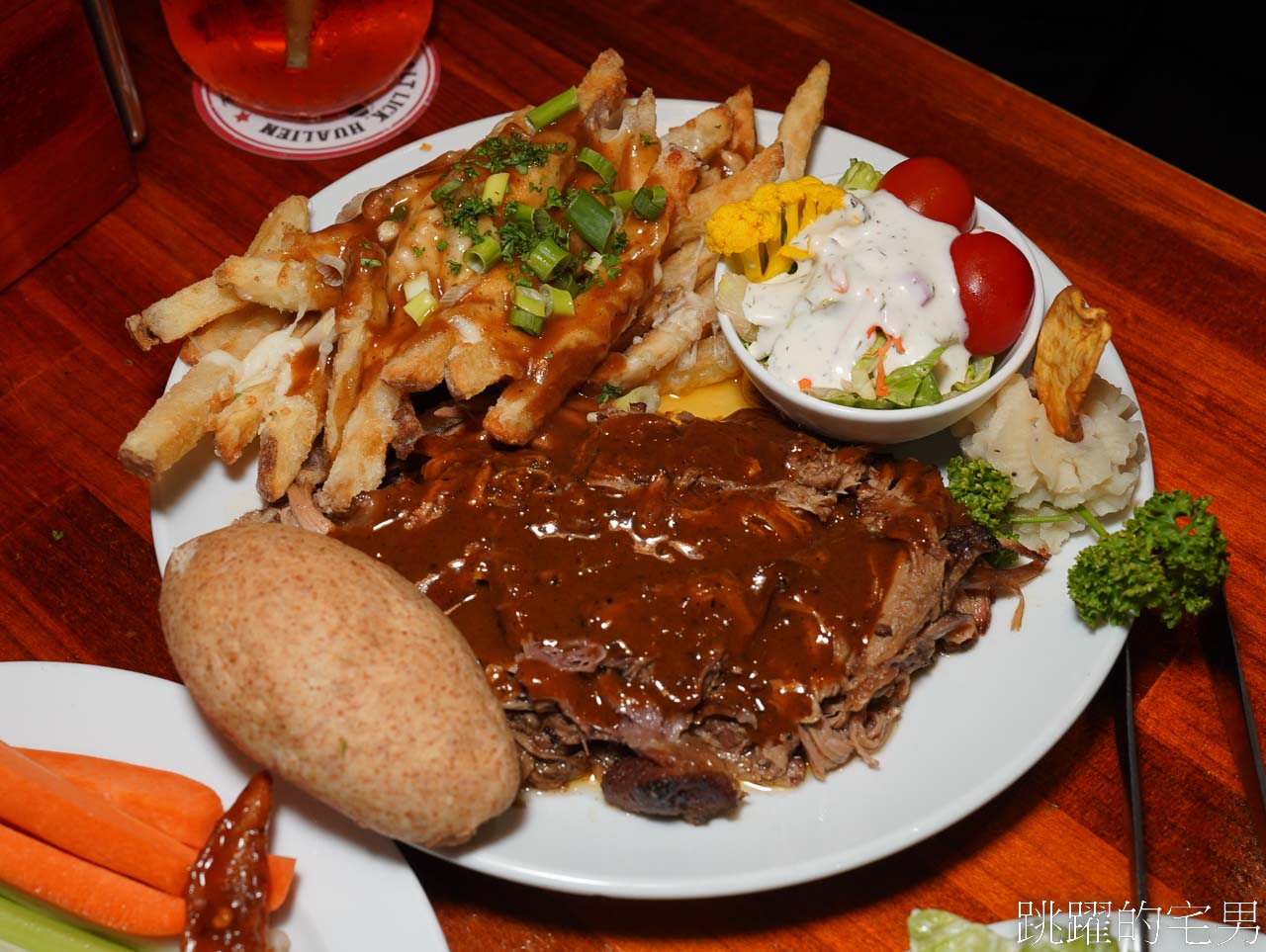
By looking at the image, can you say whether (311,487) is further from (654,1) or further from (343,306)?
(654,1)

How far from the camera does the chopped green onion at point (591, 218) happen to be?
354 centimetres

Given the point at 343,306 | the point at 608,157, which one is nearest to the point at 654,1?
the point at 608,157

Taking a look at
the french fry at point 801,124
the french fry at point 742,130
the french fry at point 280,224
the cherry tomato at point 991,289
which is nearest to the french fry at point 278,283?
the french fry at point 280,224

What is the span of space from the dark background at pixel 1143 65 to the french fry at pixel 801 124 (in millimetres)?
3076

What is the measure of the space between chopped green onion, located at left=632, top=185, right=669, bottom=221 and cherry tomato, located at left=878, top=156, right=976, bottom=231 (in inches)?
29.4

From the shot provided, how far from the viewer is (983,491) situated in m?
3.26

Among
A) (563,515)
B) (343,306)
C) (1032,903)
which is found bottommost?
(1032,903)

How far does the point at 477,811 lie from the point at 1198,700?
2159mm

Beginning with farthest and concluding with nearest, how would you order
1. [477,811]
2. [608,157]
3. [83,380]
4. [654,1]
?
[654,1], [83,380], [608,157], [477,811]

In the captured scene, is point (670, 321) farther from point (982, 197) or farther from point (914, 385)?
point (982, 197)

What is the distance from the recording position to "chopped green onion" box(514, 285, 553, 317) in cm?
336

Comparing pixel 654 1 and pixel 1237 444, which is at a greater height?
pixel 654 1

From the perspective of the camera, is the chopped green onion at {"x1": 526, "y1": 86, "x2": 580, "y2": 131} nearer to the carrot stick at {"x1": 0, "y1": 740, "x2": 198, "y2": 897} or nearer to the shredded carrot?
the shredded carrot

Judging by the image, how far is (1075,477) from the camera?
3.19 metres
